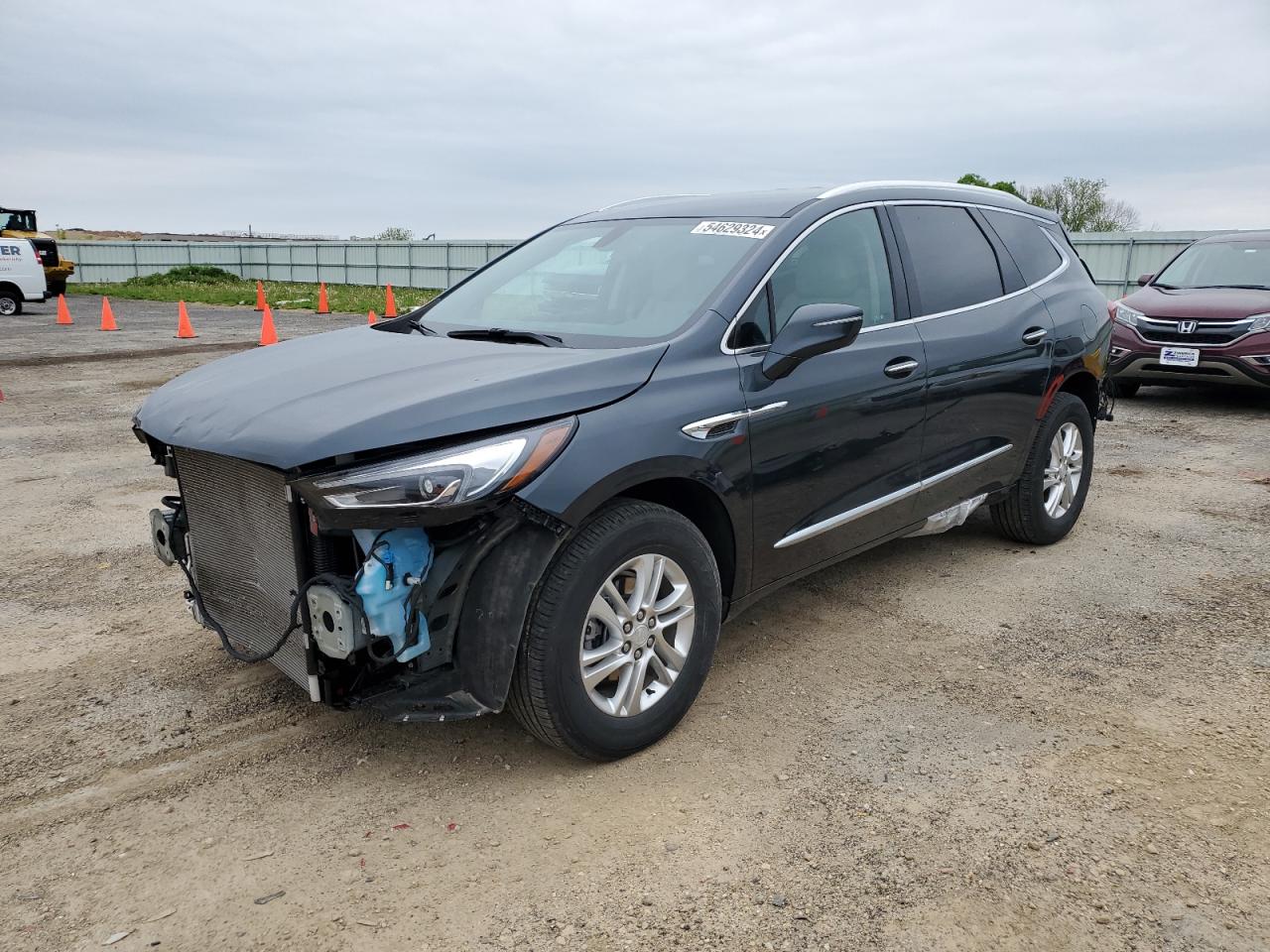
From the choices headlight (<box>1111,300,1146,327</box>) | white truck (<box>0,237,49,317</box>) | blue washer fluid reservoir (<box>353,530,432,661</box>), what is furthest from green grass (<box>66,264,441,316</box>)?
A: blue washer fluid reservoir (<box>353,530,432,661</box>)

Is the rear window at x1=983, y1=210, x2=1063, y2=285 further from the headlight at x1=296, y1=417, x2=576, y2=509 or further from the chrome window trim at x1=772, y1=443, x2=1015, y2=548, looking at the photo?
the headlight at x1=296, y1=417, x2=576, y2=509

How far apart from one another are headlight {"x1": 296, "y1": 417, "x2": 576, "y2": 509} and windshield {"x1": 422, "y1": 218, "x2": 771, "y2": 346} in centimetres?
77

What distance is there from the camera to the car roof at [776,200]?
4012mm

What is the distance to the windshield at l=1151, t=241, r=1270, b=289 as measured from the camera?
408 inches

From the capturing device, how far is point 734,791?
3.06 metres

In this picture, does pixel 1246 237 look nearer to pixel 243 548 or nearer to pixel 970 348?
pixel 970 348

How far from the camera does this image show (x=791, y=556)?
12.4 feet

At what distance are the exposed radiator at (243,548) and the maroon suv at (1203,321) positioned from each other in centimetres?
923

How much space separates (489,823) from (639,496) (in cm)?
109

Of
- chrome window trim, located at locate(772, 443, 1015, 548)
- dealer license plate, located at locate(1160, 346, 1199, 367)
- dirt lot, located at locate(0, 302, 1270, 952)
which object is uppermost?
dealer license plate, located at locate(1160, 346, 1199, 367)

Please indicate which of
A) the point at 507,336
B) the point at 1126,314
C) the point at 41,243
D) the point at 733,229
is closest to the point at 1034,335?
the point at 733,229

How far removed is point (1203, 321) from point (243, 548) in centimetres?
957

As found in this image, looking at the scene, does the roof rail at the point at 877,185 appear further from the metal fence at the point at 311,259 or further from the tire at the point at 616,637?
the metal fence at the point at 311,259

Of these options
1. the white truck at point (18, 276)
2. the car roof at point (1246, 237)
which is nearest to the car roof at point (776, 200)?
the car roof at point (1246, 237)
